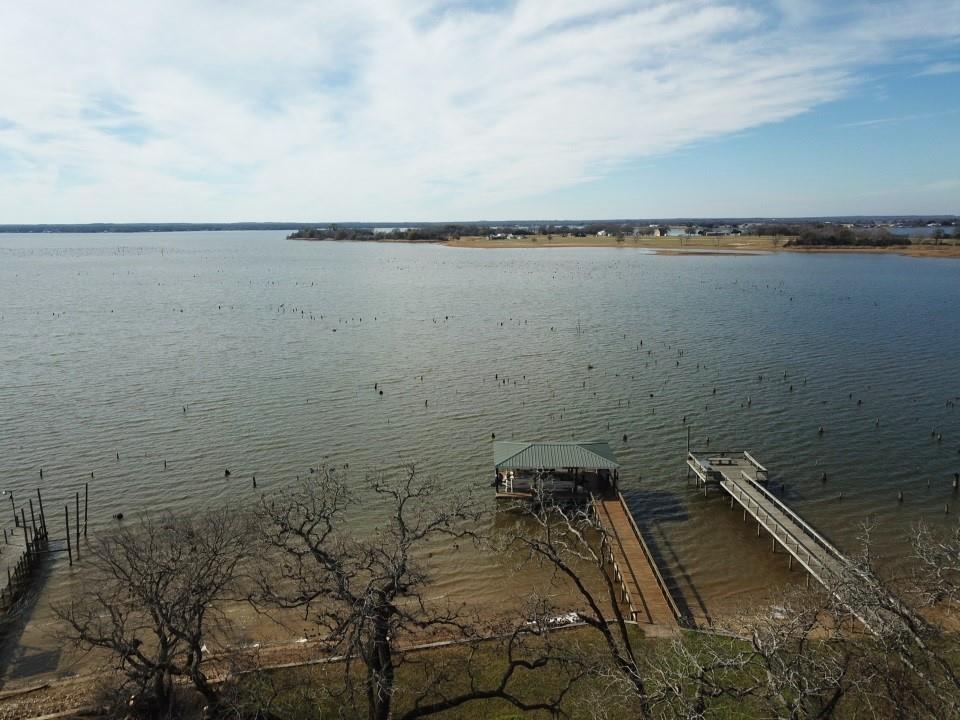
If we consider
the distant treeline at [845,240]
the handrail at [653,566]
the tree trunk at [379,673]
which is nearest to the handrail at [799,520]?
the handrail at [653,566]

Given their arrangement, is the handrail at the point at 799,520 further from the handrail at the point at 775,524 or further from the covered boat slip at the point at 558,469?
the covered boat slip at the point at 558,469

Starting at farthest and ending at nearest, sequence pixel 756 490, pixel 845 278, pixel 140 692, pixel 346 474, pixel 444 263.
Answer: pixel 444 263 < pixel 845 278 < pixel 346 474 < pixel 756 490 < pixel 140 692

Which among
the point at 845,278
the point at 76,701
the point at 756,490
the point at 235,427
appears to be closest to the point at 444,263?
the point at 845,278

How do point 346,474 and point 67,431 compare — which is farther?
point 67,431

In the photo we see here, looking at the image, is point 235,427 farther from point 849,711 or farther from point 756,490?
point 849,711

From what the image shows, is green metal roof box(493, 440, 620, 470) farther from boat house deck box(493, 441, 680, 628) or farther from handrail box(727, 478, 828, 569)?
handrail box(727, 478, 828, 569)

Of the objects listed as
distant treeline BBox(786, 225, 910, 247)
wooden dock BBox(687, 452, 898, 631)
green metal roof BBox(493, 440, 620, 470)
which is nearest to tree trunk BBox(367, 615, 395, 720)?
wooden dock BBox(687, 452, 898, 631)
